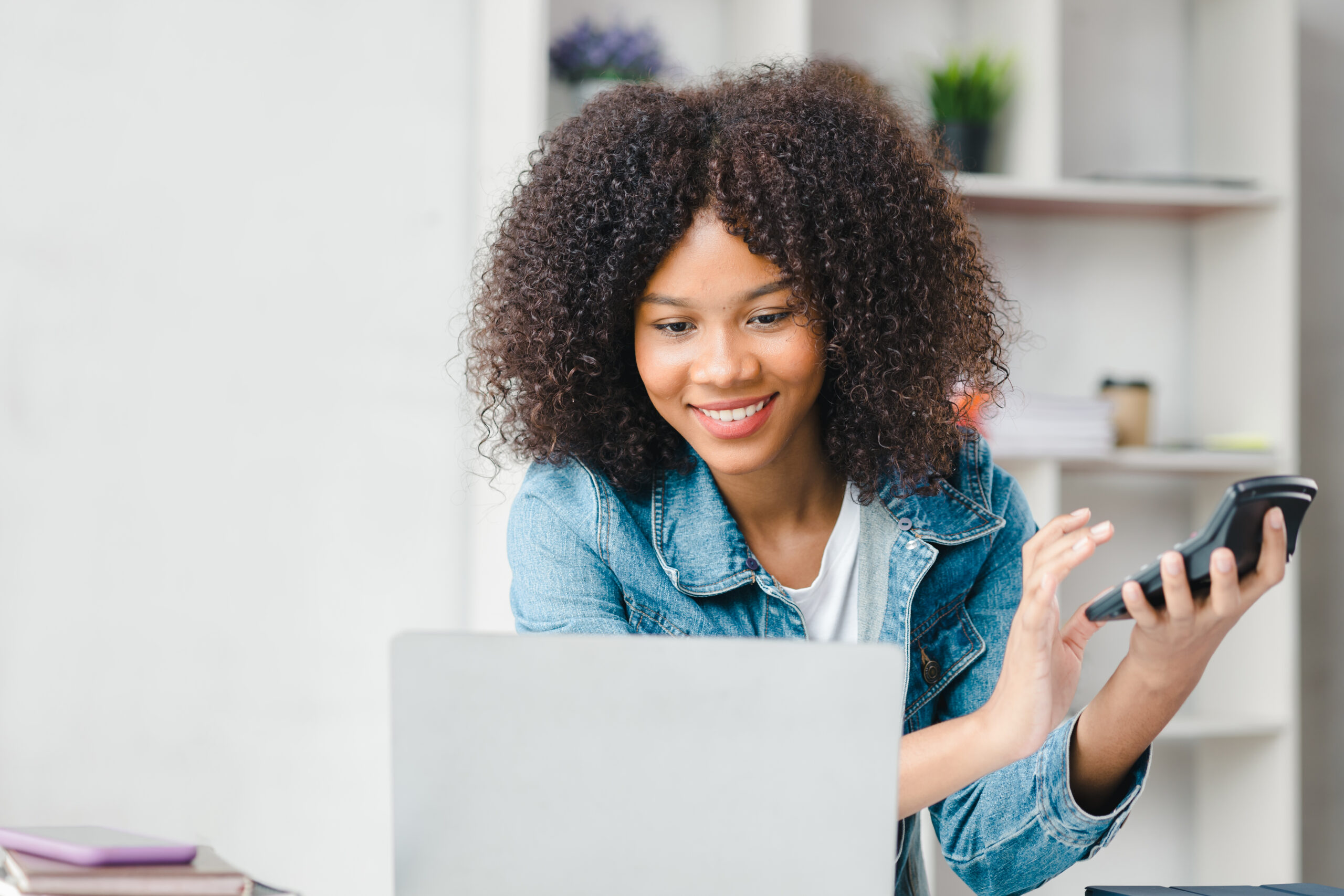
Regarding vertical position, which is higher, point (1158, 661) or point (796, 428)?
point (796, 428)

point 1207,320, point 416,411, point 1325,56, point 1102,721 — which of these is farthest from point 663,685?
point 1325,56

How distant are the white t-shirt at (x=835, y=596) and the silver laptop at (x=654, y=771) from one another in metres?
0.51

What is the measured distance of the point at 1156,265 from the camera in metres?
2.47

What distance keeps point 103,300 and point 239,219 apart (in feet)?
0.87

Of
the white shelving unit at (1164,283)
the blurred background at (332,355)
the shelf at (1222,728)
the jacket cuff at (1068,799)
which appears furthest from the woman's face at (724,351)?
the shelf at (1222,728)

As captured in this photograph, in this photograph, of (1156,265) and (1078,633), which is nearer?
(1078,633)

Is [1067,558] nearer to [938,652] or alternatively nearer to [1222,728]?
[938,652]

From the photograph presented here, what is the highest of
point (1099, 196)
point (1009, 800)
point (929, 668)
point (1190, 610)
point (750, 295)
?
point (1099, 196)

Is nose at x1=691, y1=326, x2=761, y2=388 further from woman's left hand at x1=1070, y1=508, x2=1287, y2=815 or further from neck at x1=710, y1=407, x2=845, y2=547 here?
woman's left hand at x1=1070, y1=508, x2=1287, y2=815

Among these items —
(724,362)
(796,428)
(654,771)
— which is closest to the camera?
(654,771)

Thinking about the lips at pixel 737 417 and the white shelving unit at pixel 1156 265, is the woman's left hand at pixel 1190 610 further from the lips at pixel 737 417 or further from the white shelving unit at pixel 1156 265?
the white shelving unit at pixel 1156 265

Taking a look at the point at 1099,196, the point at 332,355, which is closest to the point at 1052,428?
the point at 1099,196

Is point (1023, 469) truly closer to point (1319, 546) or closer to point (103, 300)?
point (1319, 546)

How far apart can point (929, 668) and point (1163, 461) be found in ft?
3.80
